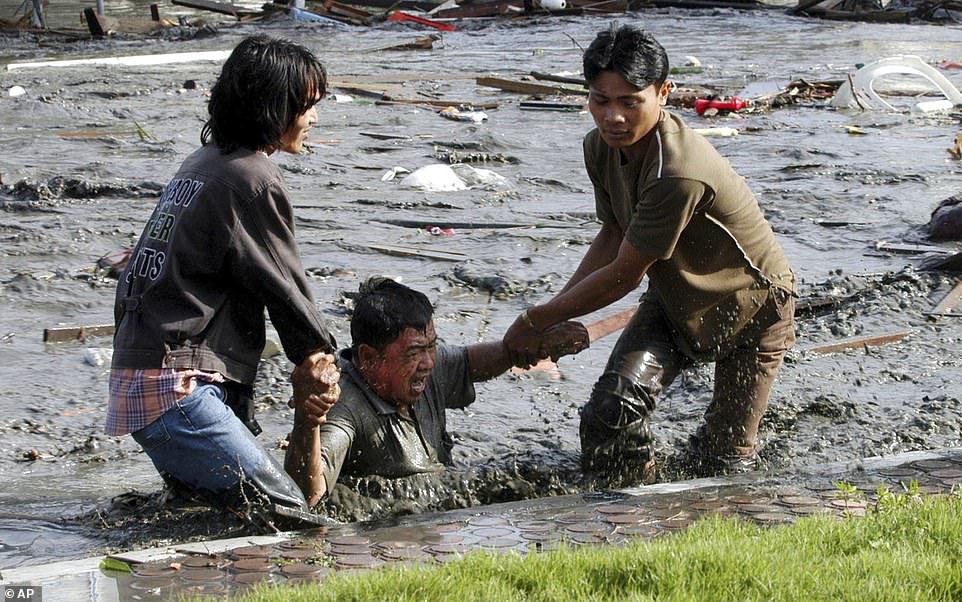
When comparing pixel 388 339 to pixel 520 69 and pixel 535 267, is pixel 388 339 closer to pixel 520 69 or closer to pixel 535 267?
pixel 535 267

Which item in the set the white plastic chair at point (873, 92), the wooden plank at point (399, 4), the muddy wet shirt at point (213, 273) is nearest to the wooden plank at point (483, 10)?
the wooden plank at point (399, 4)

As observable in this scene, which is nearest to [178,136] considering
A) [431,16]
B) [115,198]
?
[115,198]

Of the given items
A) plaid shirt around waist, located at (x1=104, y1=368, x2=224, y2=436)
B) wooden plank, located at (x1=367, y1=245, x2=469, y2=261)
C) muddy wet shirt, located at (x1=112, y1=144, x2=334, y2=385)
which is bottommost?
wooden plank, located at (x1=367, y1=245, x2=469, y2=261)

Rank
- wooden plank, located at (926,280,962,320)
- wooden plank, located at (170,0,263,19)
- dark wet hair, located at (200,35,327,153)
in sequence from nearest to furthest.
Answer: dark wet hair, located at (200,35,327,153) → wooden plank, located at (926,280,962,320) → wooden plank, located at (170,0,263,19)

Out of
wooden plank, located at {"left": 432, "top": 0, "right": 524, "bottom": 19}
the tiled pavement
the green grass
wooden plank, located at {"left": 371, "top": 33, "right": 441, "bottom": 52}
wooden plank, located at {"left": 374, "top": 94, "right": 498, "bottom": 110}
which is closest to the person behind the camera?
the green grass

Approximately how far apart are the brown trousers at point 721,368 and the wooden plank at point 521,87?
14846 millimetres

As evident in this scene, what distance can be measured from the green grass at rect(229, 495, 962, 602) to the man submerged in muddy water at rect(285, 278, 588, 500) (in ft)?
4.13

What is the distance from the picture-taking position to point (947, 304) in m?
8.92

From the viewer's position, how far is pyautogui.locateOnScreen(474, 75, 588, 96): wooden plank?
67.3ft

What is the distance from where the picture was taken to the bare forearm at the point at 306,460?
4781mm

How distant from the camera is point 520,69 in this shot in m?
24.5

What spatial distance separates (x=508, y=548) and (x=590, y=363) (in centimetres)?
398

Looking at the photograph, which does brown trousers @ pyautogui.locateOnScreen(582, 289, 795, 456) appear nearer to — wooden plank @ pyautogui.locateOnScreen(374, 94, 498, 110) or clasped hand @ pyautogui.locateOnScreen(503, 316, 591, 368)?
clasped hand @ pyautogui.locateOnScreen(503, 316, 591, 368)

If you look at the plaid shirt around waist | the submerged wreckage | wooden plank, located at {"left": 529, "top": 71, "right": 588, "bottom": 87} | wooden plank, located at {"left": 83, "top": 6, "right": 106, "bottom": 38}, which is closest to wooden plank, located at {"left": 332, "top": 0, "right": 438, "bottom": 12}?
the submerged wreckage
